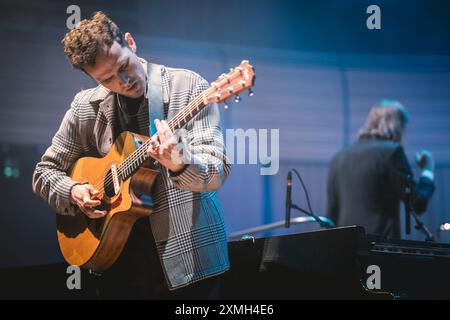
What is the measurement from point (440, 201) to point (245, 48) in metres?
2.45

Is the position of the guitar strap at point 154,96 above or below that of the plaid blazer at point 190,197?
above

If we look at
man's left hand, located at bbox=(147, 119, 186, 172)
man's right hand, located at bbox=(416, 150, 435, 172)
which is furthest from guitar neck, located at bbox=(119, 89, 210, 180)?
man's right hand, located at bbox=(416, 150, 435, 172)

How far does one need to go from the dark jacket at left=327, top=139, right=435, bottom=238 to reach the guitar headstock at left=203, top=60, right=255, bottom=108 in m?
1.94

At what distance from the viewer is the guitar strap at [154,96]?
2098 mm

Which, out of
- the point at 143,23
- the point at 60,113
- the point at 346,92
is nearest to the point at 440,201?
the point at 346,92

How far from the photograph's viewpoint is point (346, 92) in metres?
5.41

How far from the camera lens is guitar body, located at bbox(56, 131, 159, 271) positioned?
215cm

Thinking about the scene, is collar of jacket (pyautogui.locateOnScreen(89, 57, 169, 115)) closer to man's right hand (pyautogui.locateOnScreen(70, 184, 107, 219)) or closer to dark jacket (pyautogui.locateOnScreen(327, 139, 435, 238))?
man's right hand (pyautogui.locateOnScreen(70, 184, 107, 219))

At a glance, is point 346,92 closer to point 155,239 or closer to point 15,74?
point 15,74

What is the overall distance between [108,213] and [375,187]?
2114 mm

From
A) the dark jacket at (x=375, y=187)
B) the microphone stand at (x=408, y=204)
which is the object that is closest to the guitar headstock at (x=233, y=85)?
the microphone stand at (x=408, y=204)

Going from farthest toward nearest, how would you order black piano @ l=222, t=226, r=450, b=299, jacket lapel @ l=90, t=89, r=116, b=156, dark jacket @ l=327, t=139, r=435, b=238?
dark jacket @ l=327, t=139, r=435, b=238 < jacket lapel @ l=90, t=89, r=116, b=156 < black piano @ l=222, t=226, r=450, b=299

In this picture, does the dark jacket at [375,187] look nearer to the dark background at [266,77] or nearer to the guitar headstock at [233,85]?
the dark background at [266,77]

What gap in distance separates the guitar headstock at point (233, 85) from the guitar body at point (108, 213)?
0.36 m
